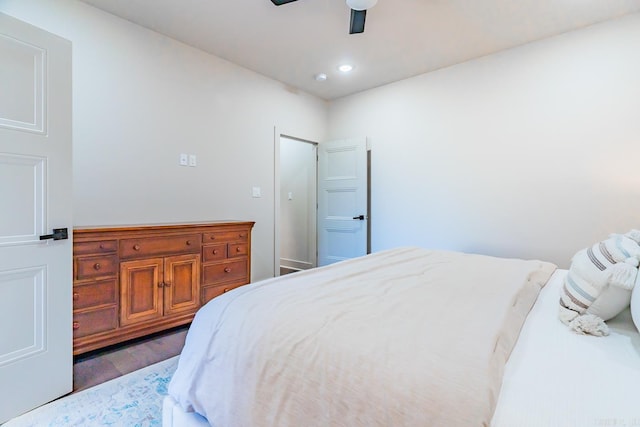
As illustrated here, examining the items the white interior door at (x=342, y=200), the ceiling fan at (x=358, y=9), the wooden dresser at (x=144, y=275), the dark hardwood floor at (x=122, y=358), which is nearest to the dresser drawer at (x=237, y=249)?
the wooden dresser at (x=144, y=275)

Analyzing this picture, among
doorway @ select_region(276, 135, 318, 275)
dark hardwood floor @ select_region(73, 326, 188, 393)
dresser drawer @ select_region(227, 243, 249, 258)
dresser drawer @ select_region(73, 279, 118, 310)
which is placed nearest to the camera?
dark hardwood floor @ select_region(73, 326, 188, 393)

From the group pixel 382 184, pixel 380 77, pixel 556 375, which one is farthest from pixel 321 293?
pixel 380 77

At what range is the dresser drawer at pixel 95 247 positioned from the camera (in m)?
2.01

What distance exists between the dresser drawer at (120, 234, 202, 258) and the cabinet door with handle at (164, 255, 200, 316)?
0.21 feet

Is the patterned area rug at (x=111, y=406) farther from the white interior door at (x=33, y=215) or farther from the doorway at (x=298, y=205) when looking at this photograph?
the doorway at (x=298, y=205)

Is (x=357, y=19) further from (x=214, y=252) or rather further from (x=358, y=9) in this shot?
(x=214, y=252)

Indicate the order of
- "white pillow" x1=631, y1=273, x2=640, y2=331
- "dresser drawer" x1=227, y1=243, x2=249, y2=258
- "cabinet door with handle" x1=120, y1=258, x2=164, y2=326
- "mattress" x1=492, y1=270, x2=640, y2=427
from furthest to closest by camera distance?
"dresser drawer" x1=227, y1=243, x2=249, y2=258 < "cabinet door with handle" x1=120, y1=258, x2=164, y2=326 < "white pillow" x1=631, y1=273, x2=640, y2=331 < "mattress" x1=492, y1=270, x2=640, y2=427

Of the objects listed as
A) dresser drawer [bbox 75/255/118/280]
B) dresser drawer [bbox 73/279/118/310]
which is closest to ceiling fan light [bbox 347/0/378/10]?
dresser drawer [bbox 75/255/118/280]

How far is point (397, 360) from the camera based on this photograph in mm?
760

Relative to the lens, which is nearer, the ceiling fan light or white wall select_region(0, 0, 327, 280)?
the ceiling fan light

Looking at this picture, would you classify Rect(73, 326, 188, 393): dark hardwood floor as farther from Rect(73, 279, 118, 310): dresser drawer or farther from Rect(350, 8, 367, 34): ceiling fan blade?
Rect(350, 8, 367, 34): ceiling fan blade

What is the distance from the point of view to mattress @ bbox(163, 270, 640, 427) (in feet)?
1.99

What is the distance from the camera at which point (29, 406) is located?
61.4 inches

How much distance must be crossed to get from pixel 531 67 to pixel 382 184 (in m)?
1.88
